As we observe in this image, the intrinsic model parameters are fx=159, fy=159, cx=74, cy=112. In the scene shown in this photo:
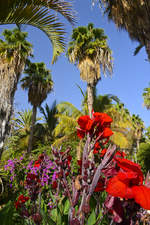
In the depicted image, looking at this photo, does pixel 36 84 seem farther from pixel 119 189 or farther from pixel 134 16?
pixel 119 189

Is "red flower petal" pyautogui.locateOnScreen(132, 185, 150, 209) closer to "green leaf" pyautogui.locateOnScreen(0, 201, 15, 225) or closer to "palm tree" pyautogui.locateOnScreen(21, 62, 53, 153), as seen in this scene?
"green leaf" pyautogui.locateOnScreen(0, 201, 15, 225)

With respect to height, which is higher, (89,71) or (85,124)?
(89,71)

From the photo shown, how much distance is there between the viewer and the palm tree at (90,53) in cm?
1062

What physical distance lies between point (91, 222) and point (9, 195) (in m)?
3.81

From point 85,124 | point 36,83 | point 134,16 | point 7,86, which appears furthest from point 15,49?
point 36,83

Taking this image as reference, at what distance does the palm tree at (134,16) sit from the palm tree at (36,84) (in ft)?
26.7

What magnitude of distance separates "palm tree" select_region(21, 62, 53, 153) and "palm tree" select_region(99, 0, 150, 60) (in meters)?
8.14

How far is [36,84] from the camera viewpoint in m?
13.4

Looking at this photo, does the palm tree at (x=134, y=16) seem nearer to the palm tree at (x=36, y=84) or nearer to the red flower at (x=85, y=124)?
the red flower at (x=85, y=124)

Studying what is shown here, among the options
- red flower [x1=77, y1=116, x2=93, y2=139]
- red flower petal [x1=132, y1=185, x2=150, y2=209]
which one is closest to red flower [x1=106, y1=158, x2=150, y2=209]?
red flower petal [x1=132, y1=185, x2=150, y2=209]

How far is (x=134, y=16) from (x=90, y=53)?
4734mm

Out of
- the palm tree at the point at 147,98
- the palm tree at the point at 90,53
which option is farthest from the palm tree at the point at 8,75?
the palm tree at the point at 147,98

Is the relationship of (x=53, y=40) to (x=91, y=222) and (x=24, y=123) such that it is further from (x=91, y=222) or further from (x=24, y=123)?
(x=24, y=123)

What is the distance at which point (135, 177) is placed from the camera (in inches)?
16.8
